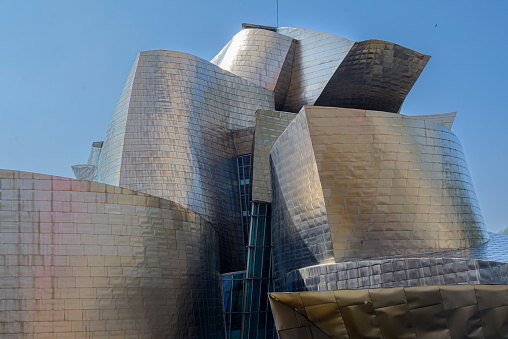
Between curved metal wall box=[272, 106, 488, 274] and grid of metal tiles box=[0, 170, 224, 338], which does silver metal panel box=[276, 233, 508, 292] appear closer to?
curved metal wall box=[272, 106, 488, 274]

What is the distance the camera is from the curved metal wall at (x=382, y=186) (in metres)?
17.2

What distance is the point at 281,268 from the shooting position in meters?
20.9

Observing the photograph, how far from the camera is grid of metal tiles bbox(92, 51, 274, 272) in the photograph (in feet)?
76.3

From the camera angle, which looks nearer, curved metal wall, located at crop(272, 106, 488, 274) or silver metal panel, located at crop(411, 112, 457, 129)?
curved metal wall, located at crop(272, 106, 488, 274)

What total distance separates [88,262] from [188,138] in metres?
9.41

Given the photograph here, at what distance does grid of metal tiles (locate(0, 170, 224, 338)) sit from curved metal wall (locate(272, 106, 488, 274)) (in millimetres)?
4362

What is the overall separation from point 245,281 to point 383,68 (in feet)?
37.3

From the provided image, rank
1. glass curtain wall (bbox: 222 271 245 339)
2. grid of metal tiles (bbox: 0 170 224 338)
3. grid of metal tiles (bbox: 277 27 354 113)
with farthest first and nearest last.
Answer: grid of metal tiles (bbox: 277 27 354 113) < glass curtain wall (bbox: 222 271 245 339) < grid of metal tiles (bbox: 0 170 224 338)

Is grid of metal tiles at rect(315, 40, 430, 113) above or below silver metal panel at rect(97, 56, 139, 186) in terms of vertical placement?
above

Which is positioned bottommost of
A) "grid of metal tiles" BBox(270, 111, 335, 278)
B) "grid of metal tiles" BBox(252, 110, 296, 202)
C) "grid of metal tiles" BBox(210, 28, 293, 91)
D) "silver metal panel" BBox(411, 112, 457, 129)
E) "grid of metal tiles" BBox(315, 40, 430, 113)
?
"grid of metal tiles" BBox(270, 111, 335, 278)

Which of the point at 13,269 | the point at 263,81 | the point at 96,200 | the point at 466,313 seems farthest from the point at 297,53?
the point at 466,313

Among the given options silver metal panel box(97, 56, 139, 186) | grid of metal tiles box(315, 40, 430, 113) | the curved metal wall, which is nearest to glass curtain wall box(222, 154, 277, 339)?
the curved metal wall

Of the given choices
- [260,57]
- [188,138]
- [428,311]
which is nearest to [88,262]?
[188,138]

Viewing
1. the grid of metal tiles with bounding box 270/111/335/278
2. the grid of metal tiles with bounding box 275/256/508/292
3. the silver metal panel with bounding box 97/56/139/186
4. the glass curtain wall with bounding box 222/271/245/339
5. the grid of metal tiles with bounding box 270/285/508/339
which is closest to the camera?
the grid of metal tiles with bounding box 270/285/508/339
